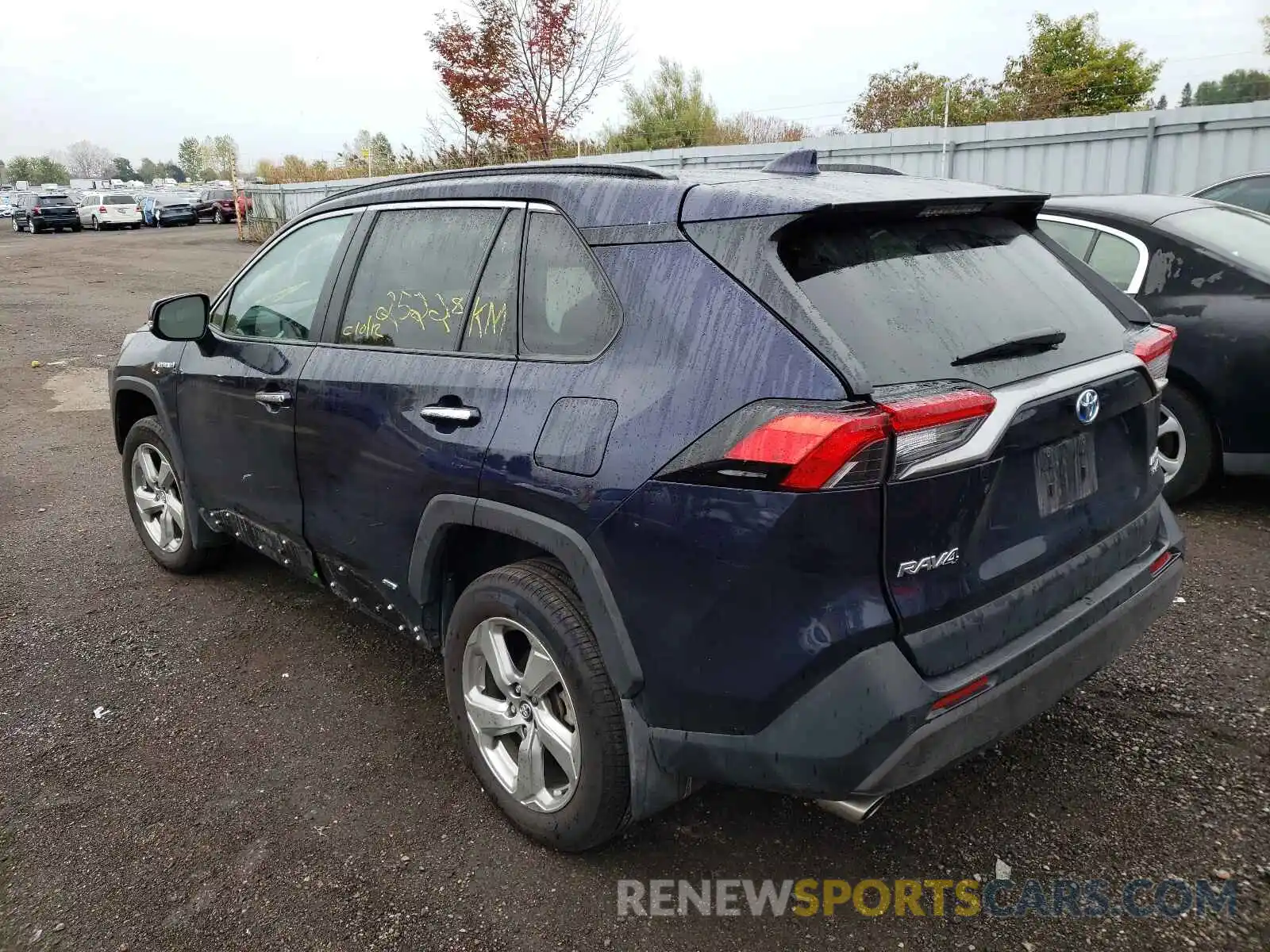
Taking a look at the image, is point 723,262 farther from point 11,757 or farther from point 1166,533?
point 11,757

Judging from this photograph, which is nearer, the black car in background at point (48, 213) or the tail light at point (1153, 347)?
the tail light at point (1153, 347)

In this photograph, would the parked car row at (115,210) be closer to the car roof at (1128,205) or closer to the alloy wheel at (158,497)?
the alloy wheel at (158,497)

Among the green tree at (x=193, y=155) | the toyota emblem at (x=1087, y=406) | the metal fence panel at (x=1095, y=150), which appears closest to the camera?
the toyota emblem at (x=1087, y=406)

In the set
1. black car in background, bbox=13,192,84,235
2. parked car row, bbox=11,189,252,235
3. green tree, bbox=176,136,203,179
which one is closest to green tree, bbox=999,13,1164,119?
parked car row, bbox=11,189,252,235

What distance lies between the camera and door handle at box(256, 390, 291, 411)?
135 inches

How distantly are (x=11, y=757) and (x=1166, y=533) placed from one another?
12.6 feet

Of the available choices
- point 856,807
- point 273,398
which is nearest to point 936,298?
point 856,807

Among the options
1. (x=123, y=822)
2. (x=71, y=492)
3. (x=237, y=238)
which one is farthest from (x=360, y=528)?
(x=237, y=238)

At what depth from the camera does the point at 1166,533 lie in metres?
2.82

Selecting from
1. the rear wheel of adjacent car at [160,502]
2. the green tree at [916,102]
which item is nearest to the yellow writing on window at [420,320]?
the rear wheel of adjacent car at [160,502]

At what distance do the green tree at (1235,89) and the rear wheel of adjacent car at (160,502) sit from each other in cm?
1495

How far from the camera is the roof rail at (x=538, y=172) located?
99.0 inches

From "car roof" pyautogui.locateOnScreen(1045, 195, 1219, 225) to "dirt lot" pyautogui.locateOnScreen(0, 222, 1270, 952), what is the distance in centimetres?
196

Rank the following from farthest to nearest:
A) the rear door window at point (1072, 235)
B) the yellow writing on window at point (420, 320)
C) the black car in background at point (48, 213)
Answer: the black car in background at point (48, 213)
the rear door window at point (1072, 235)
the yellow writing on window at point (420, 320)
